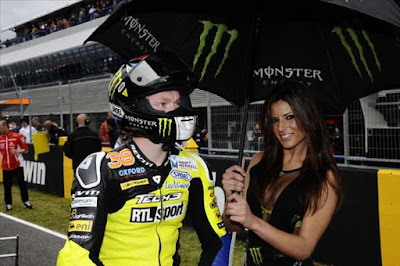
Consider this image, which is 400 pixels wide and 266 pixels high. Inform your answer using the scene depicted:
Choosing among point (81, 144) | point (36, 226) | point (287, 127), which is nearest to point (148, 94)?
point (287, 127)

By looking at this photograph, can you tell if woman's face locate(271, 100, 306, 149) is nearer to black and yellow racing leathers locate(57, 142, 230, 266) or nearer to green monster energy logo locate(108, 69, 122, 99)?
black and yellow racing leathers locate(57, 142, 230, 266)

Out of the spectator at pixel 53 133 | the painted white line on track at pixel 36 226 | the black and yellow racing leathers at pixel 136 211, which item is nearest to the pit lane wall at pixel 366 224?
the black and yellow racing leathers at pixel 136 211

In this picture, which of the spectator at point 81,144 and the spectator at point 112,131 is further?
the spectator at point 112,131

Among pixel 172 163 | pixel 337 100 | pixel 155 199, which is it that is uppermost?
pixel 337 100

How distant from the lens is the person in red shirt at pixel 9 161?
30.7ft

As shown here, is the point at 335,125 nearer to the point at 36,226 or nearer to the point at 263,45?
the point at 263,45

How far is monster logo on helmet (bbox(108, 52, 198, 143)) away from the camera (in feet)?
6.41

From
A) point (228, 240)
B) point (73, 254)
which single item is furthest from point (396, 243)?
point (73, 254)

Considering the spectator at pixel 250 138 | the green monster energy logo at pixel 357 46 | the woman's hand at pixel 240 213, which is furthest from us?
the spectator at pixel 250 138

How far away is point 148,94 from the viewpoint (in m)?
1.97

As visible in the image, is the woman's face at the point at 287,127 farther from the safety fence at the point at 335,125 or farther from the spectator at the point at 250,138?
the spectator at the point at 250,138

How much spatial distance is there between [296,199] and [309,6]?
3.95 ft

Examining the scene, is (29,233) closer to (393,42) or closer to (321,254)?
(321,254)

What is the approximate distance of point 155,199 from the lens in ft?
6.47
